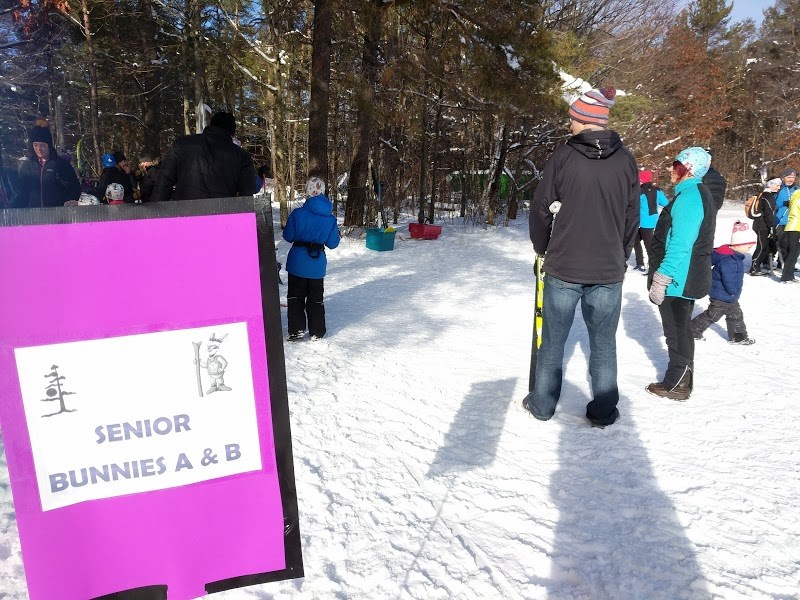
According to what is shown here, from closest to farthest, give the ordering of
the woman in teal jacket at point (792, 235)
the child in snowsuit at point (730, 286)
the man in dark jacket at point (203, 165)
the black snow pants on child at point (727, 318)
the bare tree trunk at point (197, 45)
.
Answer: the man in dark jacket at point (203, 165), the child in snowsuit at point (730, 286), the black snow pants on child at point (727, 318), the woman in teal jacket at point (792, 235), the bare tree trunk at point (197, 45)

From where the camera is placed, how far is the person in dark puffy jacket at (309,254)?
16.6 feet

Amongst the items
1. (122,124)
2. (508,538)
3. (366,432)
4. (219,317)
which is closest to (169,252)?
(219,317)

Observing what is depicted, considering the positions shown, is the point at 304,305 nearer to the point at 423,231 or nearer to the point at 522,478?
the point at 522,478

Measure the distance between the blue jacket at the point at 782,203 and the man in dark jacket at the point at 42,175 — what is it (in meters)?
11.8

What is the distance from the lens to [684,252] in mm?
3760

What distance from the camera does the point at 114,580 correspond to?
146 centimetres

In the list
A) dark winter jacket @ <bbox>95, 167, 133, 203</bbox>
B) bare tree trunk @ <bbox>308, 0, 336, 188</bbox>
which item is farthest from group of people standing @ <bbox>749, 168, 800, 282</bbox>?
dark winter jacket @ <bbox>95, 167, 133, 203</bbox>

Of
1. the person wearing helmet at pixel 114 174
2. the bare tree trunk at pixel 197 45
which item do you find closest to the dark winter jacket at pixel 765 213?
the person wearing helmet at pixel 114 174

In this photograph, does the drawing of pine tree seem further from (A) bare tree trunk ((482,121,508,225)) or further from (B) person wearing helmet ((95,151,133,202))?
(A) bare tree trunk ((482,121,508,225))

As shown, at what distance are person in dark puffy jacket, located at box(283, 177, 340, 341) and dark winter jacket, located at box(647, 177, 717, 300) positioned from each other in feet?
9.65

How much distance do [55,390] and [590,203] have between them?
284cm

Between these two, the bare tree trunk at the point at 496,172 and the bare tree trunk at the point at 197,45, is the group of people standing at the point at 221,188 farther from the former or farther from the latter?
the bare tree trunk at the point at 496,172

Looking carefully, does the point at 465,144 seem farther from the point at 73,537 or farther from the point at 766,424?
the point at 73,537

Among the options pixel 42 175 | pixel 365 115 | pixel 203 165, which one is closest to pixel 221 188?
pixel 203 165
